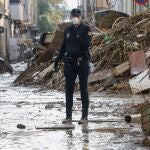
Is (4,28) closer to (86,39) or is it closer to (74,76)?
(74,76)

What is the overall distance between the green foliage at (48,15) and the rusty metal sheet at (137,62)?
8527 centimetres

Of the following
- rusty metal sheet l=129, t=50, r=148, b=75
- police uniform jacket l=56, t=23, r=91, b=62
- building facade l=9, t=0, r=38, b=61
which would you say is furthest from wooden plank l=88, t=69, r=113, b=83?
building facade l=9, t=0, r=38, b=61

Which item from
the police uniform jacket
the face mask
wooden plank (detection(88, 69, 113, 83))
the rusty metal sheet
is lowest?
wooden plank (detection(88, 69, 113, 83))

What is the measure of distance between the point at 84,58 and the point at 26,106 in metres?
3.81

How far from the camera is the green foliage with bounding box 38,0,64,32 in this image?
107000 mm

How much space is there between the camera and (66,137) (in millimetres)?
9141

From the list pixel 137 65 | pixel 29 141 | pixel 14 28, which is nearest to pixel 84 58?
→ pixel 29 141

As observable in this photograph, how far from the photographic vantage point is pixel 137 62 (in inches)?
742

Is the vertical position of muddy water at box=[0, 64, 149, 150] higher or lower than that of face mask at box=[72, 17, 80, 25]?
lower

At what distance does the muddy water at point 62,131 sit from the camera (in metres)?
8.43

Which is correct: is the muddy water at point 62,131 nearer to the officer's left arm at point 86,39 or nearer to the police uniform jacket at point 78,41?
the police uniform jacket at point 78,41

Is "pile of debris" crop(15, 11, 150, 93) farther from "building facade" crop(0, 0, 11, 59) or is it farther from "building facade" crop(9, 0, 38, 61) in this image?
"building facade" crop(9, 0, 38, 61)

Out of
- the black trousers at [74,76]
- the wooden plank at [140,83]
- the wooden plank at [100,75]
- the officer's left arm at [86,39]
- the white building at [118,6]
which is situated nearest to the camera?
the officer's left arm at [86,39]

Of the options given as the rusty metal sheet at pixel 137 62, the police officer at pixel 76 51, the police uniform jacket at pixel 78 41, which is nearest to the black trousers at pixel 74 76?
the police officer at pixel 76 51
